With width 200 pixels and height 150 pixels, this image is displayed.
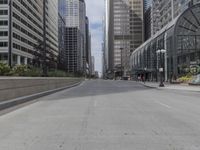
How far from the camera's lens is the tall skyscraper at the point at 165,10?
401 ft

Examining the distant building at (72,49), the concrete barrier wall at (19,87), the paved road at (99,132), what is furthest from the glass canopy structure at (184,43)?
the distant building at (72,49)

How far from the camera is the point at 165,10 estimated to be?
14412 centimetres

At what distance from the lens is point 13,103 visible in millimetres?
19312

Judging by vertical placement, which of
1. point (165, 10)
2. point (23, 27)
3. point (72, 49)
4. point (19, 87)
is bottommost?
point (19, 87)

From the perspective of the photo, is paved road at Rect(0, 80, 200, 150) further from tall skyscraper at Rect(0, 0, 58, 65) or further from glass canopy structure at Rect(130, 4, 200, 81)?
tall skyscraper at Rect(0, 0, 58, 65)

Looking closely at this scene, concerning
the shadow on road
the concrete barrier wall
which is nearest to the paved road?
the concrete barrier wall

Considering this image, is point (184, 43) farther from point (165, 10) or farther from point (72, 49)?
point (72, 49)

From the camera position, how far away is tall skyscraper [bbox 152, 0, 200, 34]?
401 feet

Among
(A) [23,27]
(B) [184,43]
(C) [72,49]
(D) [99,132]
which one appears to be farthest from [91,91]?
(C) [72,49]

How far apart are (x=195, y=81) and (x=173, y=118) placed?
41.1m

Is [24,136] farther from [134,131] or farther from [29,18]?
[29,18]

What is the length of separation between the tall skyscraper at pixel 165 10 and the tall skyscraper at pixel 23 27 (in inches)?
1511

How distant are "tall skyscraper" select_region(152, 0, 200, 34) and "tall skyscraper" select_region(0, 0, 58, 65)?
126ft

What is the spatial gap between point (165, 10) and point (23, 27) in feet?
179
